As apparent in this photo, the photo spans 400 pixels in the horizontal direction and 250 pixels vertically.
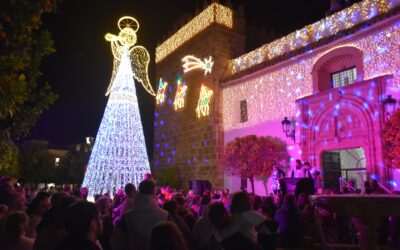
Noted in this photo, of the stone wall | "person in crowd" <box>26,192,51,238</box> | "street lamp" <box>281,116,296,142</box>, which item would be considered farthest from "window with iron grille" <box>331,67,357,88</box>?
"person in crowd" <box>26,192,51,238</box>

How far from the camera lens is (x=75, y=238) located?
9.05ft

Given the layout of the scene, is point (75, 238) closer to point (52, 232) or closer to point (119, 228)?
point (52, 232)

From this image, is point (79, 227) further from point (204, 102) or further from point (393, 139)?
point (204, 102)

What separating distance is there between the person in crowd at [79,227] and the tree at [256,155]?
44.8 feet

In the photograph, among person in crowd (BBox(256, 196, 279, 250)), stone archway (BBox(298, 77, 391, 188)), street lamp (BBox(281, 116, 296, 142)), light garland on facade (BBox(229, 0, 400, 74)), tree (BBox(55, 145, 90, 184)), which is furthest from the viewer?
tree (BBox(55, 145, 90, 184))

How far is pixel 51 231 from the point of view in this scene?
3439 millimetres

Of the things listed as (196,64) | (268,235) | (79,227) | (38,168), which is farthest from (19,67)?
(38,168)

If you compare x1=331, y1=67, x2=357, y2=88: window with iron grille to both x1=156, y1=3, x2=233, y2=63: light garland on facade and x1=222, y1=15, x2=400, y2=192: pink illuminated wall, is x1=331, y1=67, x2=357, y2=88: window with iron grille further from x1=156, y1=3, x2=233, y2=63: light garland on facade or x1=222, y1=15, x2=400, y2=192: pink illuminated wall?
x1=156, y1=3, x2=233, y2=63: light garland on facade

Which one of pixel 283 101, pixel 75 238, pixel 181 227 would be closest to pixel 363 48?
pixel 283 101

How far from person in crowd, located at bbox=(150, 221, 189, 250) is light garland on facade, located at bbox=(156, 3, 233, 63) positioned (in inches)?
789

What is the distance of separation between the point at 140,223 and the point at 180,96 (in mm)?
20430

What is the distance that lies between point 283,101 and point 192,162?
25.4ft

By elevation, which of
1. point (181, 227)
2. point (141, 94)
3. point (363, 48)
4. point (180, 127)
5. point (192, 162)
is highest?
point (141, 94)

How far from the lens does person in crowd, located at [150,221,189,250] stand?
2615 mm
